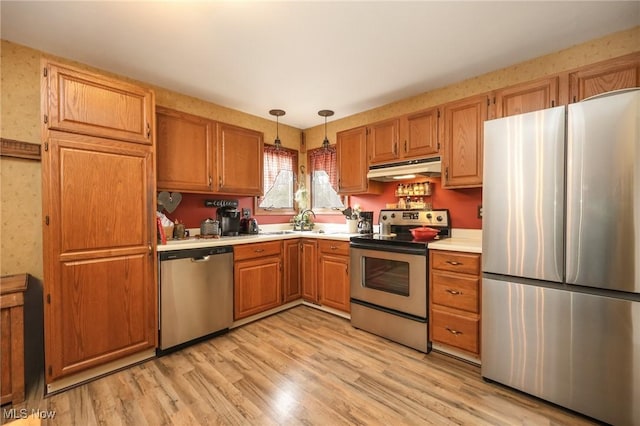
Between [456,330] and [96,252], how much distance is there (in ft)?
9.31

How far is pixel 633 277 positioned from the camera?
1.47 metres

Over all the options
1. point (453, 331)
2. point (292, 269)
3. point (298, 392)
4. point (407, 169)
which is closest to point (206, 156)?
point (292, 269)

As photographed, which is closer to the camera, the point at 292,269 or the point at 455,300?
the point at 455,300

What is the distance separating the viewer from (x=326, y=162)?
13.6 ft

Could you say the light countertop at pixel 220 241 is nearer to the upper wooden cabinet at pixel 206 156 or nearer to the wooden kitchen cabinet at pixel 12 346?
the upper wooden cabinet at pixel 206 156

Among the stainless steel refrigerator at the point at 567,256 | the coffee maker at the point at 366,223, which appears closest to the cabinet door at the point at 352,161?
the coffee maker at the point at 366,223

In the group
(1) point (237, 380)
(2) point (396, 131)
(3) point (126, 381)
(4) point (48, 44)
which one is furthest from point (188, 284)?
(2) point (396, 131)

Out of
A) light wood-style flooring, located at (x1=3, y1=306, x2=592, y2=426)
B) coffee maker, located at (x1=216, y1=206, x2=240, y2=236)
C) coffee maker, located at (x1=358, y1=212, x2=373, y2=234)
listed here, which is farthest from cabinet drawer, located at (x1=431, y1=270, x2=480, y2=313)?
coffee maker, located at (x1=216, y1=206, x2=240, y2=236)

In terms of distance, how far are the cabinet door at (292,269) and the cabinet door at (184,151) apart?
1147mm

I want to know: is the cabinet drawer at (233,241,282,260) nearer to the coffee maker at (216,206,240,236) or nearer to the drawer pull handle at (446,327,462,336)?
the coffee maker at (216,206,240,236)

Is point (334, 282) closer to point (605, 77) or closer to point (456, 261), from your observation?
point (456, 261)

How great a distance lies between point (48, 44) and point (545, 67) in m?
4.00

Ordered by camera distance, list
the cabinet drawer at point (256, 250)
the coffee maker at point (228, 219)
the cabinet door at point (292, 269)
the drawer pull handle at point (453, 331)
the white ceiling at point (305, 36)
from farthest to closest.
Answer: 1. the cabinet door at point (292, 269)
2. the coffee maker at point (228, 219)
3. the cabinet drawer at point (256, 250)
4. the drawer pull handle at point (453, 331)
5. the white ceiling at point (305, 36)

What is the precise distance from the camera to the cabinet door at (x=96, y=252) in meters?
1.86
